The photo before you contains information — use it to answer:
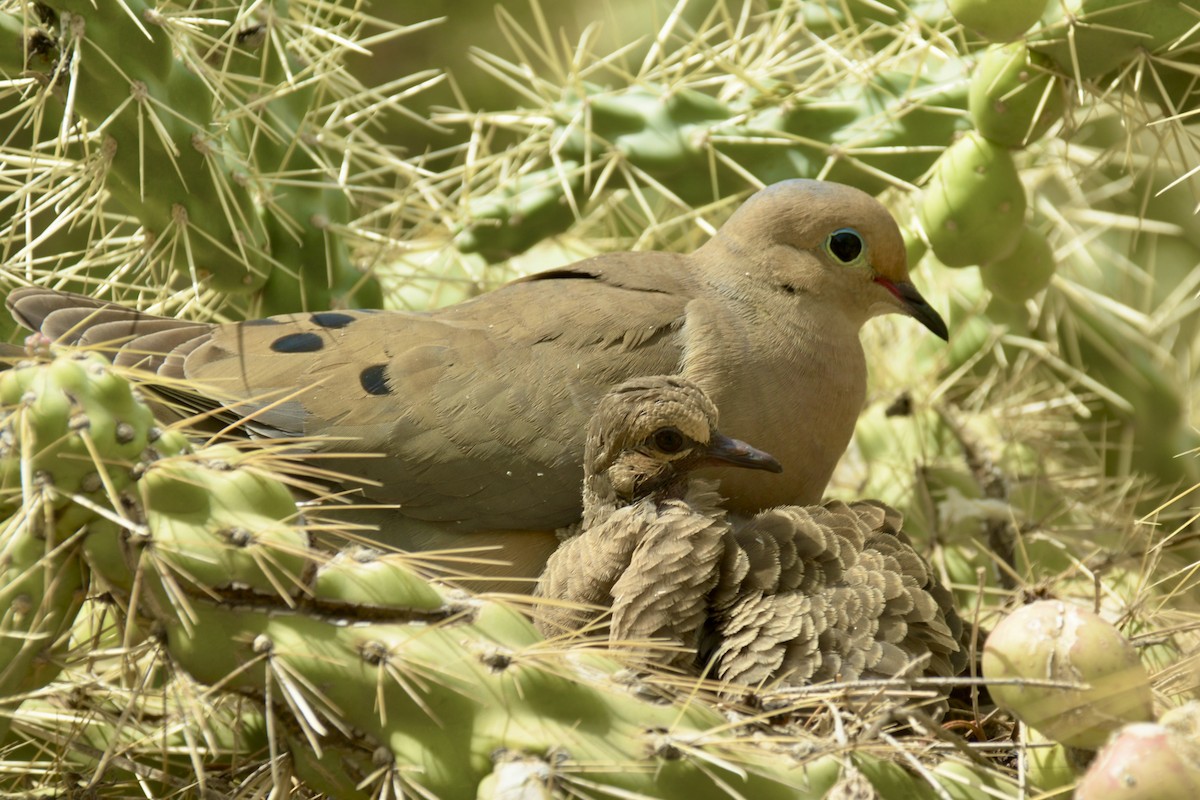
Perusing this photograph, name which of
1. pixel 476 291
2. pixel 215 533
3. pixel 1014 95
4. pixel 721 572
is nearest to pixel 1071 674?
pixel 721 572

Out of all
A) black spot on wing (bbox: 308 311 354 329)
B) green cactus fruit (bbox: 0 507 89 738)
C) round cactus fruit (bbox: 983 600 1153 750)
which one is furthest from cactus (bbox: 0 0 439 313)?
round cactus fruit (bbox: 983 600 1153 750)

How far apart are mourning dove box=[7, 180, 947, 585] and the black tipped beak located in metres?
0.22

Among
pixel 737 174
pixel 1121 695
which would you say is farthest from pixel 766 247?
pixel 1121 695

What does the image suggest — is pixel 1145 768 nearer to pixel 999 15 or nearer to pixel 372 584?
pixel 372 584

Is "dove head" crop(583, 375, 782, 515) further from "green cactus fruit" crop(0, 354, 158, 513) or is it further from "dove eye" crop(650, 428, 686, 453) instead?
"green cactus fruit" crop(0, 354, 158, 513)

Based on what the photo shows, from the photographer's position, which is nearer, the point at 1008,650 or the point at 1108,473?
the point at 1008,650

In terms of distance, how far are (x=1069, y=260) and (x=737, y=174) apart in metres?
1.49

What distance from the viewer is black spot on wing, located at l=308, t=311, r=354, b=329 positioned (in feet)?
9.71

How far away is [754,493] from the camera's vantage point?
2.91 m

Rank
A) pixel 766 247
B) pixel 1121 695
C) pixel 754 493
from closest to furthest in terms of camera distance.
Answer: pixel 1121 695, pixel 754 493, pixel 766 247

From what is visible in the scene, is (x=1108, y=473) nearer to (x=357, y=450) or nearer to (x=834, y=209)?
(x=834, y=209)

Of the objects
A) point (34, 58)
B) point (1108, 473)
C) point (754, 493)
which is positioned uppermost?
point (34, 58)

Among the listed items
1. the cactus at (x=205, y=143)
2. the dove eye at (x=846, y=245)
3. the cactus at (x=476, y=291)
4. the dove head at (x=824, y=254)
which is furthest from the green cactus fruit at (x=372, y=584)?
the dove eye at (x=846, y=245)

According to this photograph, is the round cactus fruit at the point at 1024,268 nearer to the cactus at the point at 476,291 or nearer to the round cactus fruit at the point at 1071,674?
the cactus at the point at 476,291
